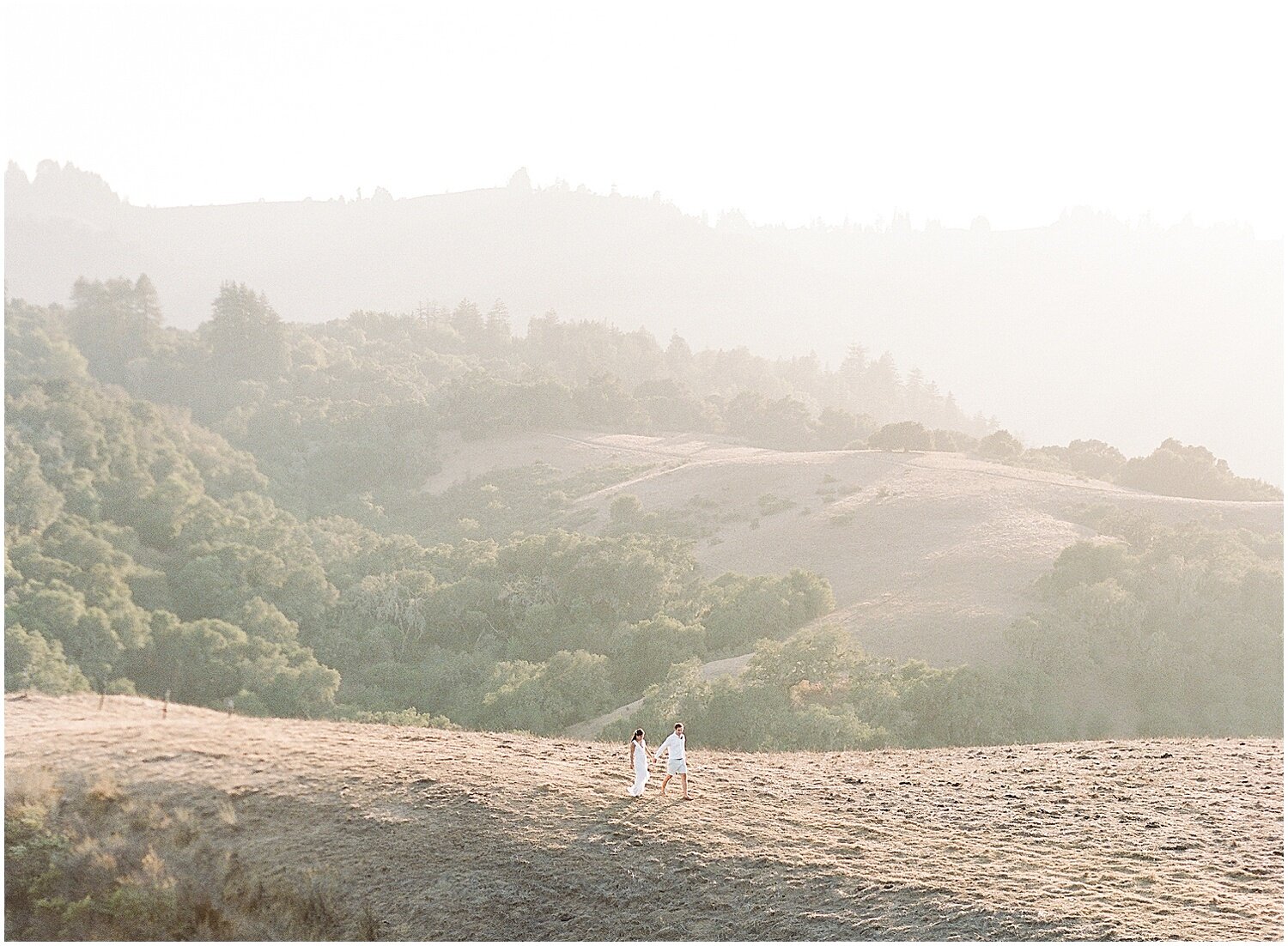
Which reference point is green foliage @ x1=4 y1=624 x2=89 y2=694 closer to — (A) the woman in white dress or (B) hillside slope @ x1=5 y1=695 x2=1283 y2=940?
(B) hillside slope @ x1=5 y1=695 x2=1283 y2=940

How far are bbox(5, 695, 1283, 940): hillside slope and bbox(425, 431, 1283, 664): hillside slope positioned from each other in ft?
59.5

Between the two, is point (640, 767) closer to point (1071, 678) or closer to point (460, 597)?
point (1071, 678)

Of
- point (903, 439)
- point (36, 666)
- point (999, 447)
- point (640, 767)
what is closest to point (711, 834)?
point (640, 767)

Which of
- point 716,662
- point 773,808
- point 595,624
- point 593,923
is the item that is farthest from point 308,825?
point 595,624

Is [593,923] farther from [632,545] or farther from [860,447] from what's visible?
[860,447]

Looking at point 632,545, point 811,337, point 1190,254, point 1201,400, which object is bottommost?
point 632,545

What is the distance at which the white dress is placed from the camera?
13039 mm

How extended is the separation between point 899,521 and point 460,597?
2091cm

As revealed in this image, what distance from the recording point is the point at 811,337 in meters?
196

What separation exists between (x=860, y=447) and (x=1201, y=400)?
122 meters

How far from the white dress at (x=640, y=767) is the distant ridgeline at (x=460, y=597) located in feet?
36.2

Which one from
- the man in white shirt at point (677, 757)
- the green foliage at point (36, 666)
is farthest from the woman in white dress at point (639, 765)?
the green foliage at point (36, 666)

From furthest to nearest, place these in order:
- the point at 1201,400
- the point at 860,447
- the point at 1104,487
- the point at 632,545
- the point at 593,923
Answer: the point at 1201,400, the point at 860,447, the point at 1104,487, the point at 632,545, the point at 593,923

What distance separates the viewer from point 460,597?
40312 millimetres
